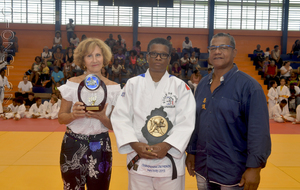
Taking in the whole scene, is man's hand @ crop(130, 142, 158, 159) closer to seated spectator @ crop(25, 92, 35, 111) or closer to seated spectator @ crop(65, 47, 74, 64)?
seated spectator @ crop(25, 92, 35, 111)

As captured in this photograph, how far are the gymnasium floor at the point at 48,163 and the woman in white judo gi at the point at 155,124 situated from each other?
1.75m

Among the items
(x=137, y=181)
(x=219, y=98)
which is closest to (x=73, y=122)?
(x=137, y=181)

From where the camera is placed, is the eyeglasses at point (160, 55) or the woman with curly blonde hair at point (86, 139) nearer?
the eyeglasses at point (160, 55)

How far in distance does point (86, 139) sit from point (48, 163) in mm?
2608


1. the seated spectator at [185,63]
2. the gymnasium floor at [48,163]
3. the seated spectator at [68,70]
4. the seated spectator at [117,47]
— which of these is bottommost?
the gymnasium floor at [48,163]

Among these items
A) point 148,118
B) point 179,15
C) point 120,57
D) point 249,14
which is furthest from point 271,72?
point 148,118

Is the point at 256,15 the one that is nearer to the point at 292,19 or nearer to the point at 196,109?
the point at 292,19

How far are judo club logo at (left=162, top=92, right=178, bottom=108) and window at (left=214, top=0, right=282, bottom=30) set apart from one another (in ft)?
57.6

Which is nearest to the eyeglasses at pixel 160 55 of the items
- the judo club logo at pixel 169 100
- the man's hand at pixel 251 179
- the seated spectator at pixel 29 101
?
the judo club logo at pixel 169 100

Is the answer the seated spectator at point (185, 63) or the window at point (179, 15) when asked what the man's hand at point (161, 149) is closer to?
the seated spectator at point (185, 63)

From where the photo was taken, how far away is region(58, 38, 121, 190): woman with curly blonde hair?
2.19 metres

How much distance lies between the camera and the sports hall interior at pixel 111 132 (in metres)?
3.83

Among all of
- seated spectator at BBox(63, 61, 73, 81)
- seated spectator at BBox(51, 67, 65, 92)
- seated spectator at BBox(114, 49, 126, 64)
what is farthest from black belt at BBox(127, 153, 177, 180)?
seated spectator at BBox(114, 49, 126, 64)

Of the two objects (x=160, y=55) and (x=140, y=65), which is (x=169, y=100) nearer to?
(x=160, y=55)
